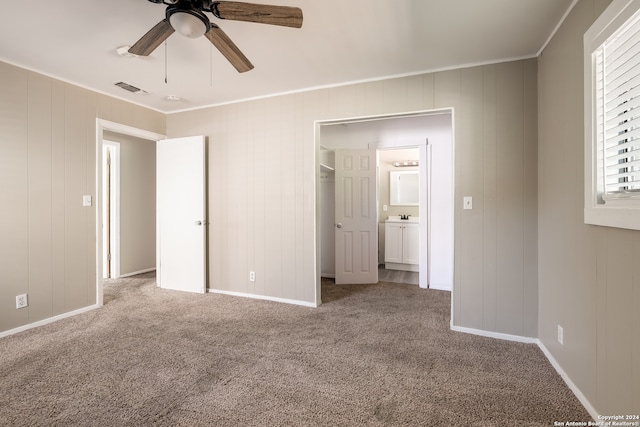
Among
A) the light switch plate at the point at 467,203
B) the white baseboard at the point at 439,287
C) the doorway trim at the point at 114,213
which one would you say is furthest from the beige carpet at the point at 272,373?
the doorway trim at the point at 114,213

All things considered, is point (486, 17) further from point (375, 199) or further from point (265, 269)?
point (265, 269)

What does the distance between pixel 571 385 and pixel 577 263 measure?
2.57ft

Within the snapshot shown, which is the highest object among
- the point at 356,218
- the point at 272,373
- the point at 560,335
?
the point at 356,218

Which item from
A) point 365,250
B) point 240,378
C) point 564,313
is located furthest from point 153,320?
point 564,313

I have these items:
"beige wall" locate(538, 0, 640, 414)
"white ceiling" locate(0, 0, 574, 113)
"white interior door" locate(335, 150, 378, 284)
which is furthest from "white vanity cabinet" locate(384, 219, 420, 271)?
"white ceiling" locate(0, 0, 574, 113)

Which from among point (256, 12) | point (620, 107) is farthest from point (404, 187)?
point (256, 12)

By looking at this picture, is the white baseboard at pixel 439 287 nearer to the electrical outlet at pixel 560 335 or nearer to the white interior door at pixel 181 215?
the electrical outlet at pixel 560 335

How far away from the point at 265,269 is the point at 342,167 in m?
1.98

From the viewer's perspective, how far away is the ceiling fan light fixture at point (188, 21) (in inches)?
59.8

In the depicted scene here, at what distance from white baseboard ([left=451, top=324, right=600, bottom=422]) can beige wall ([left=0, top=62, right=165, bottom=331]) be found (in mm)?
4035

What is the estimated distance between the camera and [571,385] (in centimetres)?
188

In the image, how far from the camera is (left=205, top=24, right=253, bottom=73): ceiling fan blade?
5.61 feet

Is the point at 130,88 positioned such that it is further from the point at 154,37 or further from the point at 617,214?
the point at 617,214

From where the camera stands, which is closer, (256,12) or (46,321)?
(256,12)
